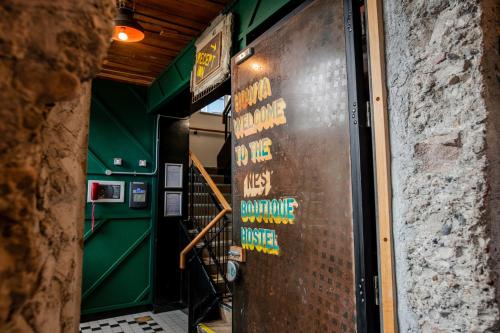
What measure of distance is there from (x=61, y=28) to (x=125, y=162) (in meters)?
5.20

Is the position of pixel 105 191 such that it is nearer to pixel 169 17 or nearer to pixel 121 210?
pixel 121 210

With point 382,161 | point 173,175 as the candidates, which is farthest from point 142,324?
point 382,161

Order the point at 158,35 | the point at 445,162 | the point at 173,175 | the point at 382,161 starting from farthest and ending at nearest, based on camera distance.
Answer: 1. the point at 173,175
2. the point at 158,35
3. the point at 382,161
4. the point at 445,162

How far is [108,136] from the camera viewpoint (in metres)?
5.14

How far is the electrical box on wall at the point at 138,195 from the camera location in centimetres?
518

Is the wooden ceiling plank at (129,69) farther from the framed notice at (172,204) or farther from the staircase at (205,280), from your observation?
the framed notice at (172,204)

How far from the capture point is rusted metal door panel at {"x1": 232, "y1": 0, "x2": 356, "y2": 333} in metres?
1.40

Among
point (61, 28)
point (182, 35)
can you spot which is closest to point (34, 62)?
point (61, 28)

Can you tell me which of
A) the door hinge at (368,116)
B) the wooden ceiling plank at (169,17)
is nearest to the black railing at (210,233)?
the wooden ceiling plank at (169,17)

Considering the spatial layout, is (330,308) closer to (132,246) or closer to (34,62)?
(34,62)

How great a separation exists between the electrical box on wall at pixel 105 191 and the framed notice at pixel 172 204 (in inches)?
26.6

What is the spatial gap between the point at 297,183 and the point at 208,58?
1.87m

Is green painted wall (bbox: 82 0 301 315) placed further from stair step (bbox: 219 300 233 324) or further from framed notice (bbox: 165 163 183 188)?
stair step (bbox: 219 300 233 324)

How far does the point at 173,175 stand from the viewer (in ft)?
18.1
